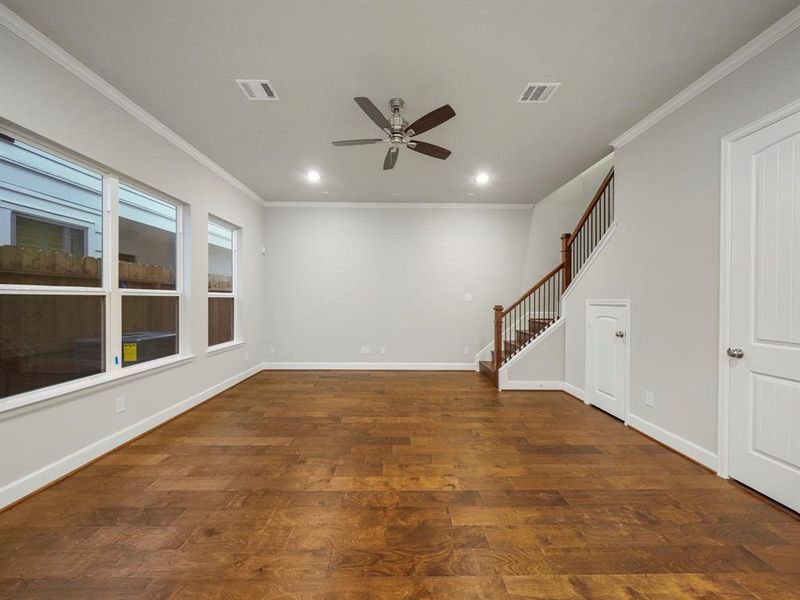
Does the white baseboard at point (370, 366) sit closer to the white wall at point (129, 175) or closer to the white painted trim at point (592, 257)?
the white wall at point (129, 175)

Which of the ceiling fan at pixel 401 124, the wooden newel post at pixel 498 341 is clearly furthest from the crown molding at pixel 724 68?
the wooden newel post at pixel 498 341

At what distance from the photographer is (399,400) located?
4203 mm

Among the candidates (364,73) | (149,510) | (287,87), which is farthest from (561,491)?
(287,87)

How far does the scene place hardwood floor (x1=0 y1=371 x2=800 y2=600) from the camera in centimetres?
149

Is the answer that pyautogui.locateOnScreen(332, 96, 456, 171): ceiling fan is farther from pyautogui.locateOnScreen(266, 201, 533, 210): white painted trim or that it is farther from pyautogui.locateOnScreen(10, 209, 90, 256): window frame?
pyautogui.locateOnScreen(266, 201, 533, 210): white painted trim

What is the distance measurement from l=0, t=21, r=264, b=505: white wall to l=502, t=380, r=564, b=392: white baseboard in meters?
4.09

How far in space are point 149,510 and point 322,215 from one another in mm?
4842

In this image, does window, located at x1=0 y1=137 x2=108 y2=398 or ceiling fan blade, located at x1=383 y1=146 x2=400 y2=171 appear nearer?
window, located at x1=0 y1=137 x2=108 y2=398

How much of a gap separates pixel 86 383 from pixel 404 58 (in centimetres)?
346

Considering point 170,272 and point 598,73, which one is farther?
point 170,272

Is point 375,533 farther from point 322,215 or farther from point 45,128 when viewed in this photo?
point 322,215

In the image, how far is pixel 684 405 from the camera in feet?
8.89

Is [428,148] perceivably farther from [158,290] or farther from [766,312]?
[158,290]

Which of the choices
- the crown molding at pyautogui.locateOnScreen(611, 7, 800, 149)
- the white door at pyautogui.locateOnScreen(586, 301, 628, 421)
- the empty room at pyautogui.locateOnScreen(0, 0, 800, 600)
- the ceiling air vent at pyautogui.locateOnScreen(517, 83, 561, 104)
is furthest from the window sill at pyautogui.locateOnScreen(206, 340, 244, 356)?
the crown molding at pyautogui.locateOnScreen(611, 7, 800, 149)
